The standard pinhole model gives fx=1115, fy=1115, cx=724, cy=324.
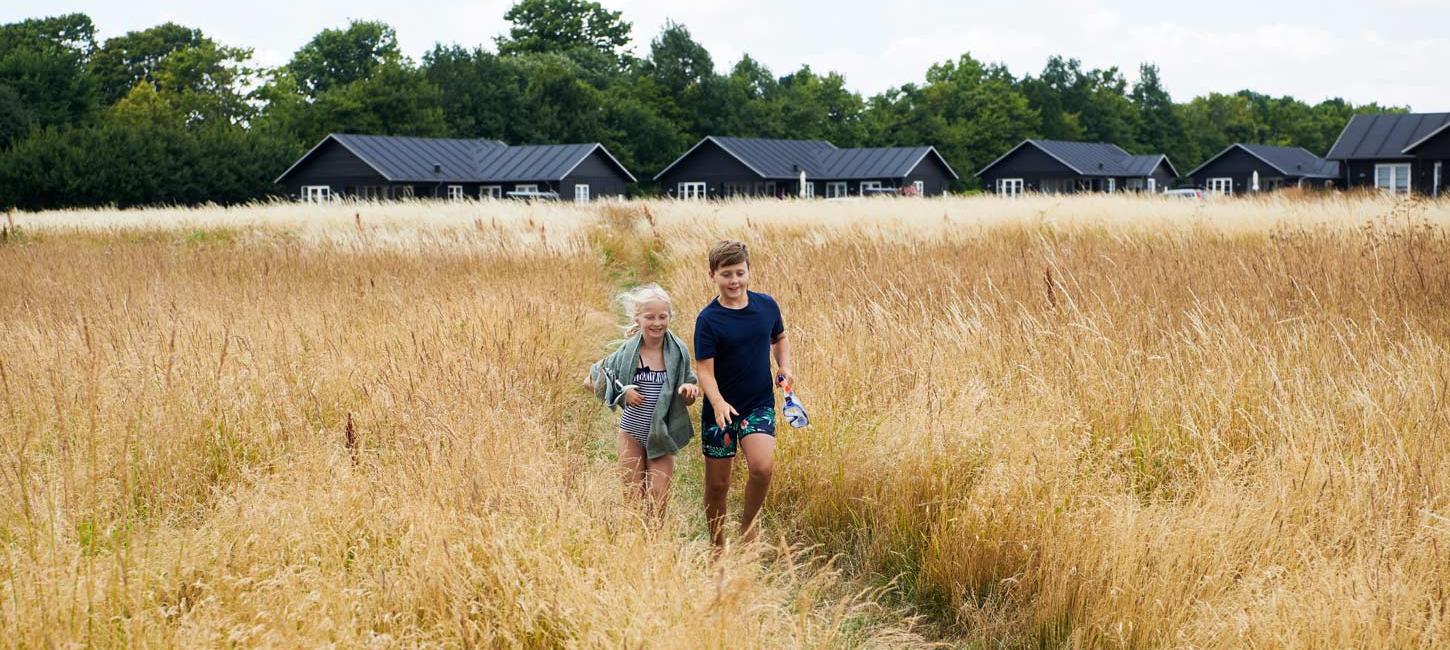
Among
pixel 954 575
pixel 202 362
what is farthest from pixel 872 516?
pixel 202 362

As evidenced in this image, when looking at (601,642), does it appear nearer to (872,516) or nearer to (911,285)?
(872,516)

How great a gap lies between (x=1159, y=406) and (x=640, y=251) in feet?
46.9

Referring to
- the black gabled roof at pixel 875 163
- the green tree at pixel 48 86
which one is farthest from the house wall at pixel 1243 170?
the green tree at pixel 48 86

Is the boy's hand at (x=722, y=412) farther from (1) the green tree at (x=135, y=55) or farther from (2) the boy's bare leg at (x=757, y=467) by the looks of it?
(1) the green tree at (x=135, y=55)

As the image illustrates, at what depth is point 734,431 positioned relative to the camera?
4.27 metres

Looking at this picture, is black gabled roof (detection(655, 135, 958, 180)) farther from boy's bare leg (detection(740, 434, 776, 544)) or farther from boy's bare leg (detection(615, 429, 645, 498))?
boy's bare leg (detection(740, 434, 776, 544))

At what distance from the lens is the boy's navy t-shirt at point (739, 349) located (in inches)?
163

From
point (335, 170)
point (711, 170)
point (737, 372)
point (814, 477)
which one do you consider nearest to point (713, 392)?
point (737, 372)

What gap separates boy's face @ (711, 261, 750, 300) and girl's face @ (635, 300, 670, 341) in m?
0.26

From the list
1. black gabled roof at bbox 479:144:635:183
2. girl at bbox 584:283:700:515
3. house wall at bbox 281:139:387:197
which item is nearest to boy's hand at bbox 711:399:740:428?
girl at bbox 584:283:700:515

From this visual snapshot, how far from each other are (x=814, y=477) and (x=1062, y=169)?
62.4 meters

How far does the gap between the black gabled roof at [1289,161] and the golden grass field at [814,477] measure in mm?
69821

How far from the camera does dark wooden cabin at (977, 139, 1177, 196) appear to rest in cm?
6359

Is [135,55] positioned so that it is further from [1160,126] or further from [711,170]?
[1160,126]
